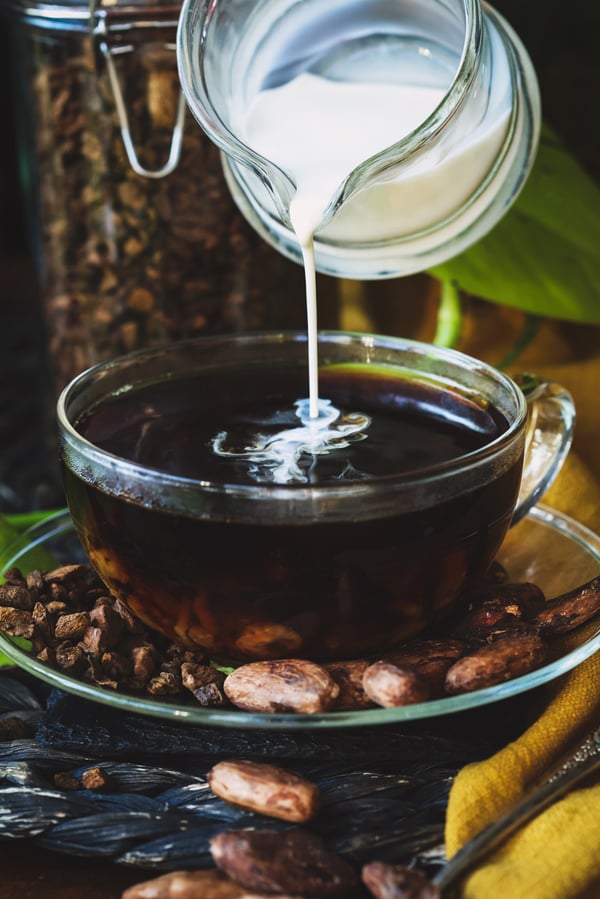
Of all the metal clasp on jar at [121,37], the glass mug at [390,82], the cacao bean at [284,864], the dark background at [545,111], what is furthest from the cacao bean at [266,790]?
the dark background at [545,111]

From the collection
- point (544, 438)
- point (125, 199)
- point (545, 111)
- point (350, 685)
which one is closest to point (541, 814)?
point (350, 685)

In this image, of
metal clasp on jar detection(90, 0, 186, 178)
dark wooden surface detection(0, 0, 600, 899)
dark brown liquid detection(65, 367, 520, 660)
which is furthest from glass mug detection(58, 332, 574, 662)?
dark wooden surface detection(0, 0, 600, 899)

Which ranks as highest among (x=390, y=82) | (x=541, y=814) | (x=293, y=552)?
(x=390, y=82)

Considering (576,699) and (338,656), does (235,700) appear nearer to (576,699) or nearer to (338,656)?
(338,656)

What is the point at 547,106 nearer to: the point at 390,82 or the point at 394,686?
the point at 390,82

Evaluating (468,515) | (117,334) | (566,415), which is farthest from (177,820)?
(117,334)

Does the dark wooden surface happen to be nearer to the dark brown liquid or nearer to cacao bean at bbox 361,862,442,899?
the dark brown liquid
